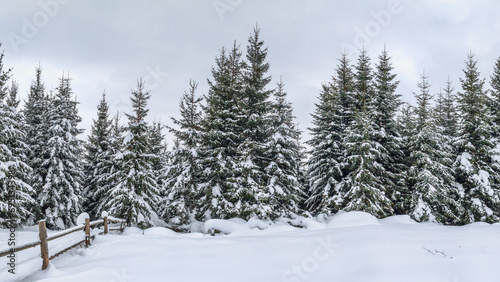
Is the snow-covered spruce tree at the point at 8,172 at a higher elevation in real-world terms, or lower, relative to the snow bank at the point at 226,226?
higher

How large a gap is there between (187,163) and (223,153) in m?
3.28

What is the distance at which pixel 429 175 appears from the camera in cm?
1908

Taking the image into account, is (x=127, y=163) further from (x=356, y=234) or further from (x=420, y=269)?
(x=420, y=269)

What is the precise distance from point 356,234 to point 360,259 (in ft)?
8.92

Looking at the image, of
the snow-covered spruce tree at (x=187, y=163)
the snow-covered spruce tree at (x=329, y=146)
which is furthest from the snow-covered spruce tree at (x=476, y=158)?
the snow-covered spruce tree at (x=187, y=163)

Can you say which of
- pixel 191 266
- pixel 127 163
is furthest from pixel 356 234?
pixel 127 163

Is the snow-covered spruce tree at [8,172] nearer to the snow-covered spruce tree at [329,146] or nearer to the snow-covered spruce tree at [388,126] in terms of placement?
the snow-covered spruce tree at [329,146]

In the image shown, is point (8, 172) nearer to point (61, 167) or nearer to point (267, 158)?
point (61, 167)

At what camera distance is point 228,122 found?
19156 mm

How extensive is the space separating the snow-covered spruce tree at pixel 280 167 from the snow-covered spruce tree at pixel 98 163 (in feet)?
46.7

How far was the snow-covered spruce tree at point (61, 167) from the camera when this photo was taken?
66.5ft

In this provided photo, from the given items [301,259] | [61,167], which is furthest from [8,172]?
[301,259]

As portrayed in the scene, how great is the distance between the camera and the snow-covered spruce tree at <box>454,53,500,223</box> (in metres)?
19.3

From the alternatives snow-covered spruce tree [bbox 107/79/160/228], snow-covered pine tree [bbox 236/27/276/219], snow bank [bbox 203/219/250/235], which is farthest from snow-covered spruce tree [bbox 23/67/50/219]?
snow-covered pine tree [bbox 236/27/276/219]
